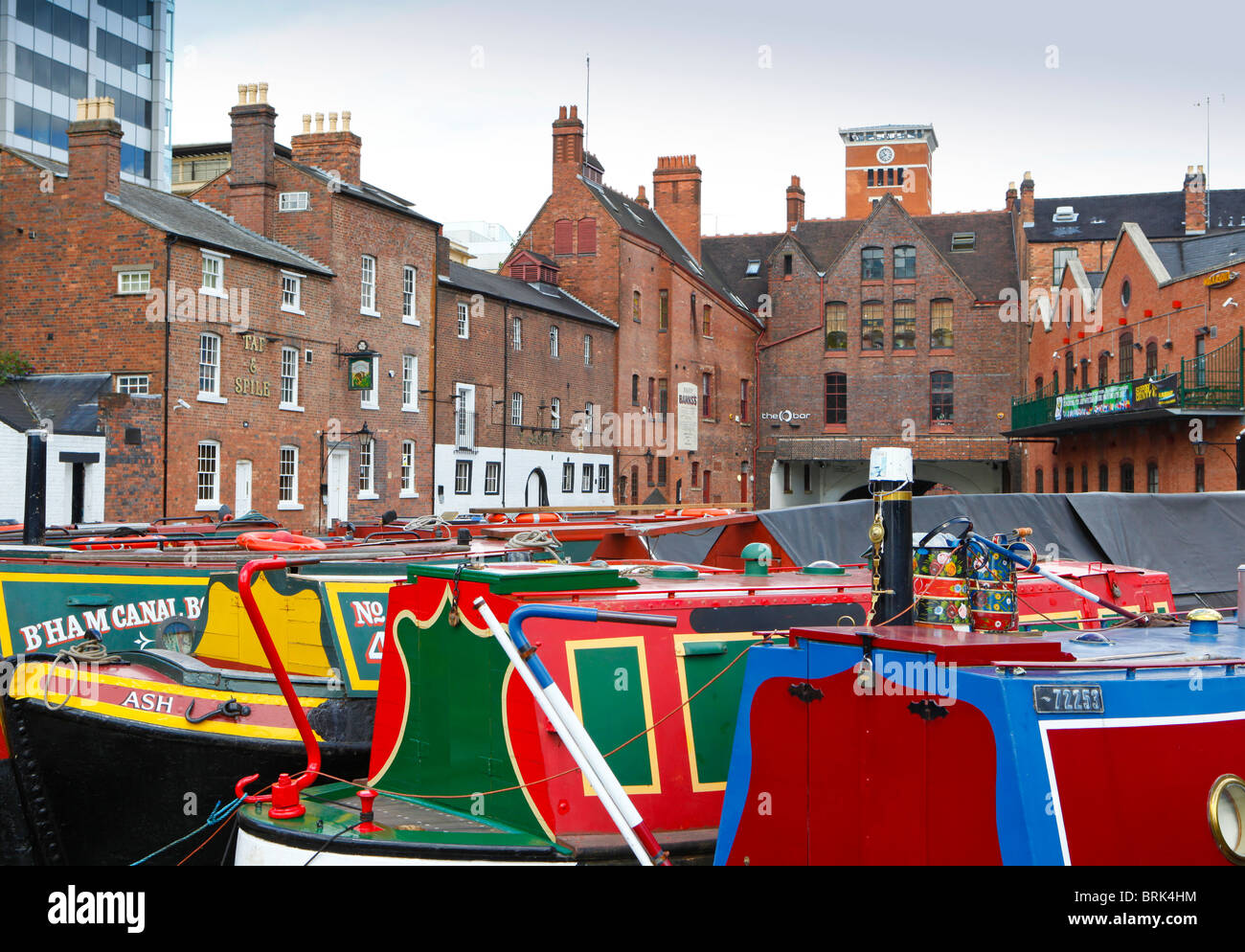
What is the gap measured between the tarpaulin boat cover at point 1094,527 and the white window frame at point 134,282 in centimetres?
1668

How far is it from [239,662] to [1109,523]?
10072 mm

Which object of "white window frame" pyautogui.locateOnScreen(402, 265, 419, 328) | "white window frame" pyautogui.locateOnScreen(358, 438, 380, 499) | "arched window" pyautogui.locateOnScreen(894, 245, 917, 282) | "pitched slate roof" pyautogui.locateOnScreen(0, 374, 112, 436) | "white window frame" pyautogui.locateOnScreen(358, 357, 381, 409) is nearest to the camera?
"pitched slate roof" pyautogui.locateOnScreen(0, 374, 112, 436)

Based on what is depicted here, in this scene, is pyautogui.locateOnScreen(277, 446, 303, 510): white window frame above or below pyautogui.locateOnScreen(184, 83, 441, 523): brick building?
below

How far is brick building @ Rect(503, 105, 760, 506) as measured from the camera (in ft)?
146

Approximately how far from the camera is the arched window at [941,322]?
5041 cm

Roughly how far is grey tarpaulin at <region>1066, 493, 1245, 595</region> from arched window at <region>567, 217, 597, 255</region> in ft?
107

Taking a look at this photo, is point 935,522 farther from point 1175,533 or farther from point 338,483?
point 338,483

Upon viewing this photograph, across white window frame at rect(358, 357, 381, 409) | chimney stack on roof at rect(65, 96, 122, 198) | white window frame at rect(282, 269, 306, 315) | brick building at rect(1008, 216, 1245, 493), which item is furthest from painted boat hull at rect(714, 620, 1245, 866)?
white window frame at rect(358, 357, 381, 409)

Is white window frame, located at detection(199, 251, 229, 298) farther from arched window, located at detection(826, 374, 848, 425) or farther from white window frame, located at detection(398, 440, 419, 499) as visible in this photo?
arched window, located at detection(826, 374, 848, 425)

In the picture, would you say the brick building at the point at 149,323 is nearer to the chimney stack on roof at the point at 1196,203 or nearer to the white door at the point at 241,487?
the white door at the point at 241,487

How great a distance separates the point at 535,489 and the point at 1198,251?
21.4 m

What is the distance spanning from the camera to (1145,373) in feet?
104

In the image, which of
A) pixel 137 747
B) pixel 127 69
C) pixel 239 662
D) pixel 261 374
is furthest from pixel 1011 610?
pixel 127 69

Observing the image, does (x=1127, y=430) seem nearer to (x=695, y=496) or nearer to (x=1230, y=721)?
(x=695, y=496)
